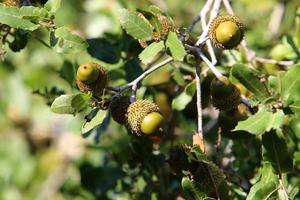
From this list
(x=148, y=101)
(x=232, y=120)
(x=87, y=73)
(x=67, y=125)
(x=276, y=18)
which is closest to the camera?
(x=87, y=73)

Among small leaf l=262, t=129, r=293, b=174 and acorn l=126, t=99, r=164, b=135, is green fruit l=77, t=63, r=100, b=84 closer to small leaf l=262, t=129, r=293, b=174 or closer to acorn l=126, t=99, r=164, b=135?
acorn l=126, t=99, r=164, b=135

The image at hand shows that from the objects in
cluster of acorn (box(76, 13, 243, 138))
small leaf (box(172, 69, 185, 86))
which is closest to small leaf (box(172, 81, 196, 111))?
small leaf (box(172, 69, 185, 86))

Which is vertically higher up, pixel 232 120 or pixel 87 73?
pixel 87 73

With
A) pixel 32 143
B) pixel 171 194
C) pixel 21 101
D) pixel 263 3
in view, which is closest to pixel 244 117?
pixel 171 194

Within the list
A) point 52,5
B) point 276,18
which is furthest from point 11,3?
point 276,18

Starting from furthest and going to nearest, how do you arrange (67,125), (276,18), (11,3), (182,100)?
(276,18)
(67,125)
(182,100)
(11,3)

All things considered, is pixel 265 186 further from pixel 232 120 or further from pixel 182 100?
pixel 182 100
